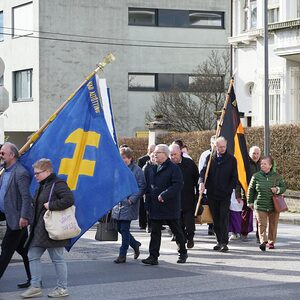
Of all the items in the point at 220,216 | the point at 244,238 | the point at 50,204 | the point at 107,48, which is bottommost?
the point at 244,238

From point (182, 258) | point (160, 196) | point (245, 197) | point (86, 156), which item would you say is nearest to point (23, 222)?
point (86, 156)

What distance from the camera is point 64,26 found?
144 feet

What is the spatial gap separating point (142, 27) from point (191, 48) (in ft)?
10.3

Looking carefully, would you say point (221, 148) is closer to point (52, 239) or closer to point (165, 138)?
point (52, 239)

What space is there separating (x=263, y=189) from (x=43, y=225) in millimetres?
5246

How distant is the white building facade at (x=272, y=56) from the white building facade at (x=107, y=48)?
11.4 m

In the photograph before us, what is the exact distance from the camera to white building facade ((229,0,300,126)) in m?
27.7

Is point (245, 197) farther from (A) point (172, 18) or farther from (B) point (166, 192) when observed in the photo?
(A) point (172, 18)

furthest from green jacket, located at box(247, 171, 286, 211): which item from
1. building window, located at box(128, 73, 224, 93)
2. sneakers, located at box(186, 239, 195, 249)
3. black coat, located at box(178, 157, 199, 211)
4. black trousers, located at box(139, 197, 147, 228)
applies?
building window, located at box(128, 73, 224, 93)

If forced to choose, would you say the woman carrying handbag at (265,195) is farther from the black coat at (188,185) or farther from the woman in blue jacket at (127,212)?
the woman in blue jacket at (127,212)

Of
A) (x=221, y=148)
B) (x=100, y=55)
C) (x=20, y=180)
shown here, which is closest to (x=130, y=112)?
(x=100, y=55)

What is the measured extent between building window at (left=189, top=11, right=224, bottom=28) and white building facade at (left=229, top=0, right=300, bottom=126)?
12474 mm

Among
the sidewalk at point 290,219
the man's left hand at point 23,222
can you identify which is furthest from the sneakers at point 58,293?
the sidewalk at point 290,219

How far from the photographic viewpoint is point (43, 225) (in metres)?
9.26
